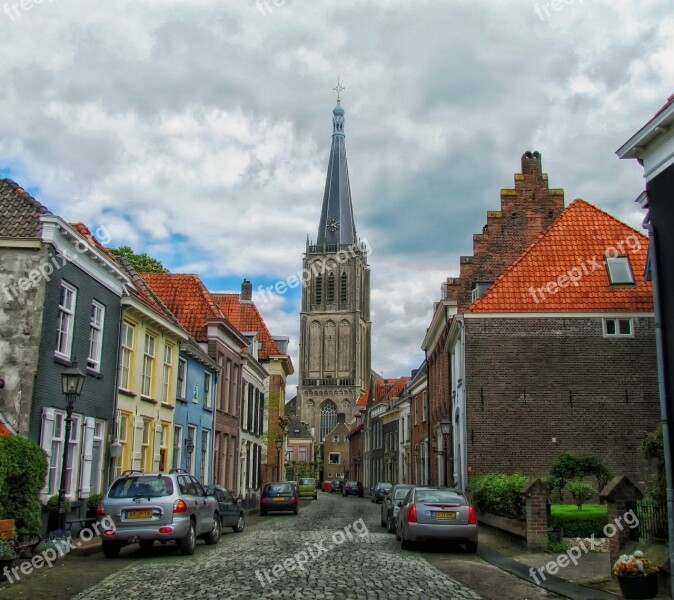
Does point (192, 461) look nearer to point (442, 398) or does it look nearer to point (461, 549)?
point (442, 398)

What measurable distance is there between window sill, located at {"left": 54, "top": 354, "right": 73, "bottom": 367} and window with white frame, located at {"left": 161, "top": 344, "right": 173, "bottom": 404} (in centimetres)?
756

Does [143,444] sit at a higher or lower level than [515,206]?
lower

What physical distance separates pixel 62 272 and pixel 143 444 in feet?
26.4

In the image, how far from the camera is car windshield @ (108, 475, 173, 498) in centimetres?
1473

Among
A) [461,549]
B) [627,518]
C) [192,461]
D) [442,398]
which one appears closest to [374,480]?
[442,398]

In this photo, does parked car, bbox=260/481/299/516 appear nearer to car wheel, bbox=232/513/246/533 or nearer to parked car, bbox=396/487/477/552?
car wheel, bbox=232/513/246/533

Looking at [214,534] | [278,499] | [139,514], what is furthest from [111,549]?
[278,499]

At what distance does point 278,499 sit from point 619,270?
15.8 meters

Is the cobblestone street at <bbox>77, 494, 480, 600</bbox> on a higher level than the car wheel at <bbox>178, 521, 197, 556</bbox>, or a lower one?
lower

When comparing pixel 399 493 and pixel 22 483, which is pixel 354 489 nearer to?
pixel 399 493

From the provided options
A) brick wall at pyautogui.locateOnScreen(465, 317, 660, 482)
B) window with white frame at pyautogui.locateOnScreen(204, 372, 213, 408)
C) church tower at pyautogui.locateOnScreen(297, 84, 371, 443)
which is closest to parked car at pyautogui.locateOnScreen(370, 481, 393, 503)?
window with white frame at pyautogui.locateOnScreen(204, 372, 213, 408)

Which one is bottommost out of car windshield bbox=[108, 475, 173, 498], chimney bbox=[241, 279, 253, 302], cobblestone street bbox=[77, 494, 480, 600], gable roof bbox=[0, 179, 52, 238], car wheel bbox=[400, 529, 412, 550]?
cobblestone street bbox=[77, 494, 480, 600]

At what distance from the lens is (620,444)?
2411 cm

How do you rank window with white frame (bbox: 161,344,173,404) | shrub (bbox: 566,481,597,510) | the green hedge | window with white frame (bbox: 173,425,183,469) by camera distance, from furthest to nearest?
window with white frame (bbox: 173,425,183,469)
window with white frame (bbox: 161,344,173,404)
shrub (bbox: 566,481,597,510)
the green hedge
